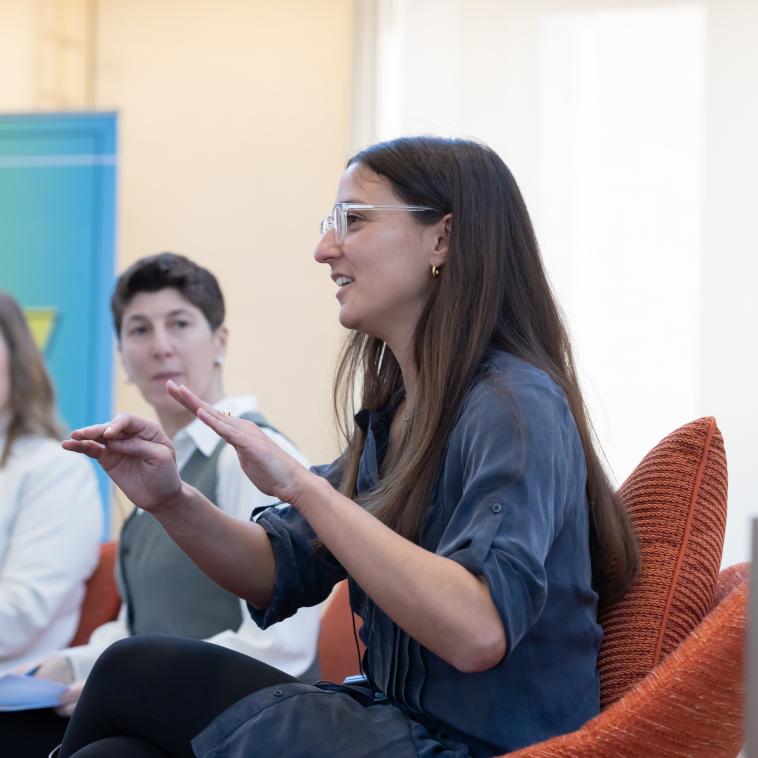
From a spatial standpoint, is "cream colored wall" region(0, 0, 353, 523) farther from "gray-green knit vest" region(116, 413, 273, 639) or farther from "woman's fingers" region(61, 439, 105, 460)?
"woman's fingers" region(61, 439, 105, 460)

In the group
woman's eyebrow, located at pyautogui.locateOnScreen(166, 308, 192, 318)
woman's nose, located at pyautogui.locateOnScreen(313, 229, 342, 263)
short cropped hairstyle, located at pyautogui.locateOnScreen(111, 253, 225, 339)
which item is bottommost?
woman's eyebrow, located at pyautogui.locateOnScreen(166, 308, 192, 318)

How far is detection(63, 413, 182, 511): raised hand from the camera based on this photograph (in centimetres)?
148

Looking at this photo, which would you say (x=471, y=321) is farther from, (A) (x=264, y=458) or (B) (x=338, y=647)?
(B) (x=338, y=647)

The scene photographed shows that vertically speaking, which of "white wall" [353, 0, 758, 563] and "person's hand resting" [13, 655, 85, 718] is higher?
"white wall" [353, 0, 758, 563]

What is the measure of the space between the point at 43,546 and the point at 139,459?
40.9 inches

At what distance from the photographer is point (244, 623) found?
206 centimetres

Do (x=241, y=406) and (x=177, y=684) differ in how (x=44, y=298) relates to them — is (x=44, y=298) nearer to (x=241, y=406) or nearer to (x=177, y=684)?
(x=241, y=406)

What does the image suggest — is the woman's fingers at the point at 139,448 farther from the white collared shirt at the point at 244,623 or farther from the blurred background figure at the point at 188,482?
the blurred background figure at the point at 188,482

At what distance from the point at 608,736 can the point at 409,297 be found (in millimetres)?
607

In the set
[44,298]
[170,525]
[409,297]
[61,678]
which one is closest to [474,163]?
[409,297]

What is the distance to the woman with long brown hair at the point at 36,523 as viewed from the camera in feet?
7.93

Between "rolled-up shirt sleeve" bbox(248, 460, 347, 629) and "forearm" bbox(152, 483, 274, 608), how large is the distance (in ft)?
0.06

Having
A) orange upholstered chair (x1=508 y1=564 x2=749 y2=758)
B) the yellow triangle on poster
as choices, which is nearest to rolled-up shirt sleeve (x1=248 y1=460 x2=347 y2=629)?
orange upholstered chair (x1=508 y1=564 x2=749 y2=758)

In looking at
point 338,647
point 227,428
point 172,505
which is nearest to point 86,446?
point 172,505
